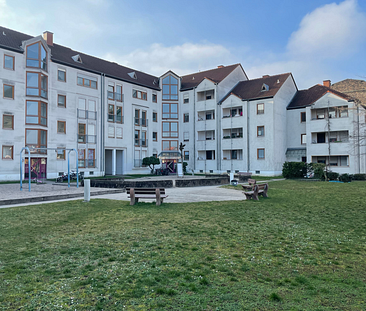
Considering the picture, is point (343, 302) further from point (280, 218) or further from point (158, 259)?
point (280, 218)

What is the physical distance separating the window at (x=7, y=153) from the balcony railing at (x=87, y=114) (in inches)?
351

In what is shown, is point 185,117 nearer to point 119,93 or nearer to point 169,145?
point 169,145

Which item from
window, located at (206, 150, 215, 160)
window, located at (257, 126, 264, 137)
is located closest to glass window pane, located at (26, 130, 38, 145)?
window, located at (206, 150, 215, 160)

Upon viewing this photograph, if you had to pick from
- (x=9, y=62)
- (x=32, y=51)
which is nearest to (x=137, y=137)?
(x=32, y=51)

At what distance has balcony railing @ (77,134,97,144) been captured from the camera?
123ft

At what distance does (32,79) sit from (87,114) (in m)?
7.77

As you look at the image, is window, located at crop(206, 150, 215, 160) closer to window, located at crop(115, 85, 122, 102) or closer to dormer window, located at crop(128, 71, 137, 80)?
window, located at crop(115, 85, 122, 102)

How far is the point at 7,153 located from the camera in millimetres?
30594

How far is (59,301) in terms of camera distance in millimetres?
3861

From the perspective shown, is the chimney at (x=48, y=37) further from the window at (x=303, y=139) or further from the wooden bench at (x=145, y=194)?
the window at (x=303, y=139)

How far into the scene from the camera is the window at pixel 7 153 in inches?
1195

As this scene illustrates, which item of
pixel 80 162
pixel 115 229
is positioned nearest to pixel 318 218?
pixel 115 229

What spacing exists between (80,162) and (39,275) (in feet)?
111

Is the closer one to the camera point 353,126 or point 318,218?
point 318,218
